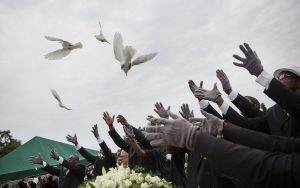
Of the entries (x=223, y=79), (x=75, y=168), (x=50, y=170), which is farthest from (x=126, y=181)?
(x=50, y=170)

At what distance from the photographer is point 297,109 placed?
289 cm

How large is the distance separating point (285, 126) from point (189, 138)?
1.74 meters

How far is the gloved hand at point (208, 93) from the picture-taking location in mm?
4441

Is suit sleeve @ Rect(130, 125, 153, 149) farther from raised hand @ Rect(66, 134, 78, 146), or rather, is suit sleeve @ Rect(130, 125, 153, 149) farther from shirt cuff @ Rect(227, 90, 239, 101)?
raised hand @ Rect(66, 134, 78, 146)

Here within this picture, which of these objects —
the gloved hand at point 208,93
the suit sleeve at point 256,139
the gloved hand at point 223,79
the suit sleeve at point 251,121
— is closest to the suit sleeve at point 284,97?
the suit sleeve at point 256,139

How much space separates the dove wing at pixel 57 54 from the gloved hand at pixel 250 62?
255 cm

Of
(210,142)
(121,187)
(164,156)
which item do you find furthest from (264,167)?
(164,156)

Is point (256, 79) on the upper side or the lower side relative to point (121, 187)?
upper

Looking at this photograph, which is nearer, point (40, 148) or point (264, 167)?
point (264, 167)

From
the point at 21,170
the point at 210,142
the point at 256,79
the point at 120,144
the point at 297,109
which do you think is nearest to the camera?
the point at 210,142

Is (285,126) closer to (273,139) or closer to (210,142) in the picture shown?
(273,139)

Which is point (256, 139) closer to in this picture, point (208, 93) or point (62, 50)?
point (208, 93)

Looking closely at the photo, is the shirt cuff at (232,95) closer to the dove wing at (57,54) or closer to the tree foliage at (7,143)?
the dove wing at (57,54)

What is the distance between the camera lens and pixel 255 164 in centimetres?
152
